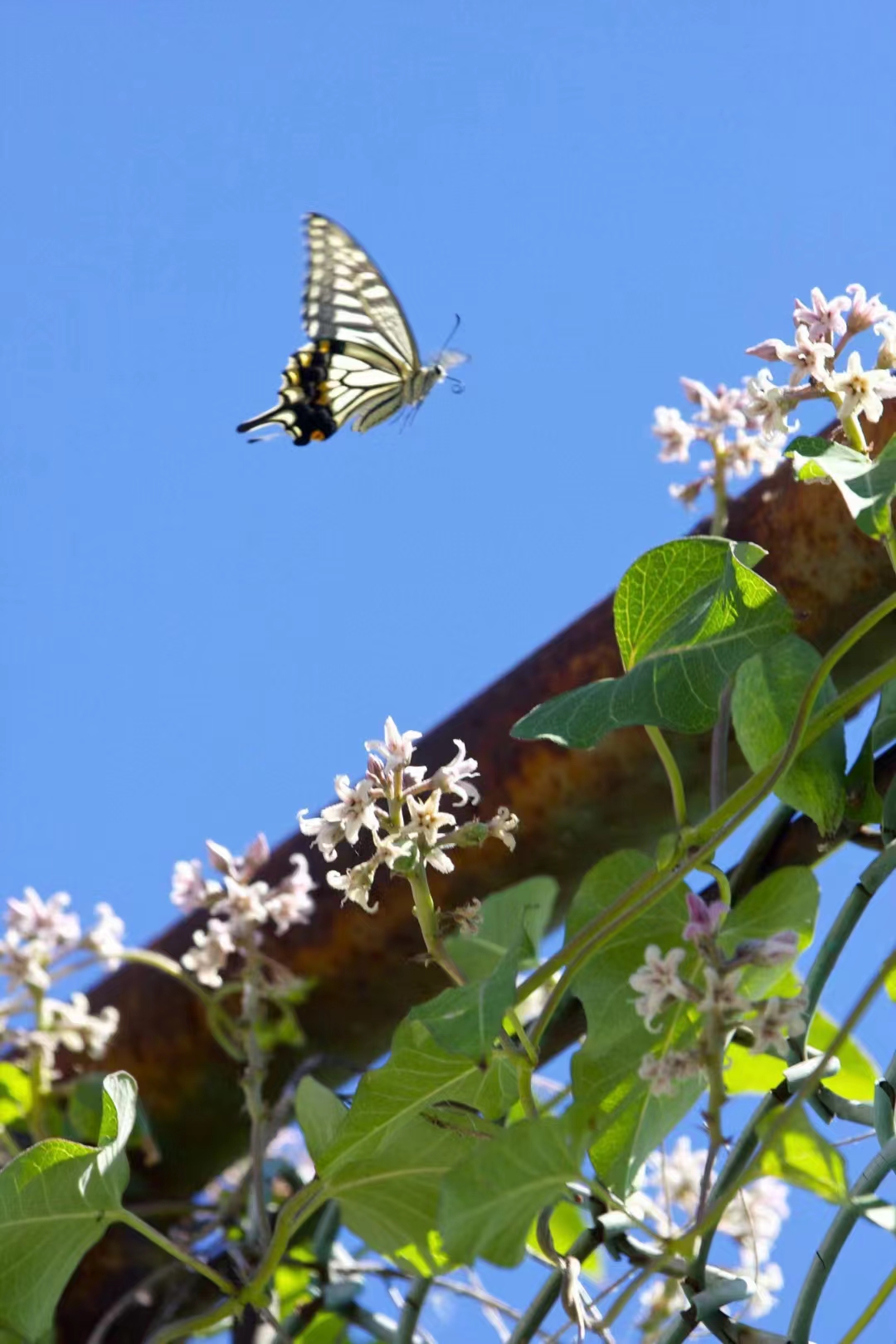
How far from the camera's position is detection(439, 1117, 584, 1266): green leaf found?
75 centimetres

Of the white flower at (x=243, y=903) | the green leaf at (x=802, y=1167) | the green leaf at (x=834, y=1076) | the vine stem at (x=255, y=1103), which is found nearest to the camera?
the green leaf at (x=802, y=1167)

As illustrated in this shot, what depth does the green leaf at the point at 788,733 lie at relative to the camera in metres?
0.90

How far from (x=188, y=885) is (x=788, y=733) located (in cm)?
77

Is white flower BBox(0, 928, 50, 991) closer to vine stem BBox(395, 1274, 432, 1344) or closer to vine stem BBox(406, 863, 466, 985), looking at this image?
vine stem BBox(395, 1274, 432, 1344)

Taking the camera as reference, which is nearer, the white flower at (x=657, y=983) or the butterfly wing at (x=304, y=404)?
the white flower at (x=657, y=983)

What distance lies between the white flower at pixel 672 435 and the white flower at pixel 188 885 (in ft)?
1.98

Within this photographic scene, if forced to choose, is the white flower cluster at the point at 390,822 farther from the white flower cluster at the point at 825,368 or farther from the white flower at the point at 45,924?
the white flower at the point at 45,924

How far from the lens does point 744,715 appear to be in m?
0.94

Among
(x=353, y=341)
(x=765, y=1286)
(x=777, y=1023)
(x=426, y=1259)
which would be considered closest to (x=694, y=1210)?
(x=765, y=1286)

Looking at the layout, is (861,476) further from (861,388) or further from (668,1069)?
(668,1069)

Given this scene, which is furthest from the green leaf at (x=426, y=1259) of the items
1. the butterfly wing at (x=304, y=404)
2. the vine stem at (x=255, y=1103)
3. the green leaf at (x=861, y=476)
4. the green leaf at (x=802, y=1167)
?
the butterfly wing at (x=304, y=404)

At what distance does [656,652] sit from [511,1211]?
1.03ft

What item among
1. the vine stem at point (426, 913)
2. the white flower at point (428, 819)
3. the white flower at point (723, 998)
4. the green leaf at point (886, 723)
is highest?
the white flower at point (428, 819)

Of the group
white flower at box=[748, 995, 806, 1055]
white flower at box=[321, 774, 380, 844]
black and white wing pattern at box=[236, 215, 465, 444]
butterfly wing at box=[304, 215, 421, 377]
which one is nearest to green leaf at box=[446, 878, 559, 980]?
white flower at box=[321, 774, 380, 844]
